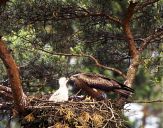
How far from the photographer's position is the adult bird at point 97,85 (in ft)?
33.3

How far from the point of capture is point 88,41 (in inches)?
464

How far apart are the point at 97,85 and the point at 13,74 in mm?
2211

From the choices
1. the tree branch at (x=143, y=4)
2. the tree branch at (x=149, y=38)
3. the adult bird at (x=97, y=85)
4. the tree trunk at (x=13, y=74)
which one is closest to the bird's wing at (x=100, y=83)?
the adult bird at (x=97, y=85)

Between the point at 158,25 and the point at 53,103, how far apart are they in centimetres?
309

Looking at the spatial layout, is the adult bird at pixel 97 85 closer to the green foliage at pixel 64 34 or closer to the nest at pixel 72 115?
the green foliage at pixel 64 34

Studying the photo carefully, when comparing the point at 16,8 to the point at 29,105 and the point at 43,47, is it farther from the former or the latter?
the point at 29,105

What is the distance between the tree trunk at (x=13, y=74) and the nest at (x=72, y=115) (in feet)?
1.06

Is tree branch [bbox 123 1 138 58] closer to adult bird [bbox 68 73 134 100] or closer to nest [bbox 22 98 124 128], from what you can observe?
adult bird [bbox 68 73 134 100]

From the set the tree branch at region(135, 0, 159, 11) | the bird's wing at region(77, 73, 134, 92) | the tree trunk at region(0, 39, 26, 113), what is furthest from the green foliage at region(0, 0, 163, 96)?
the tree trunk at region(0, 39, 26, 113)

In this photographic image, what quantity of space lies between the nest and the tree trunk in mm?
323

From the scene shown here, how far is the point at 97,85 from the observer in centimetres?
1019

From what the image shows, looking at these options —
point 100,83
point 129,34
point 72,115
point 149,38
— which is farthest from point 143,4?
point 72,115

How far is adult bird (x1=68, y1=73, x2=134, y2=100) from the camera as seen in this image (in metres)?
10.2

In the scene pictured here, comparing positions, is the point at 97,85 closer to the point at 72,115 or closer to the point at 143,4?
the point at 72,115
